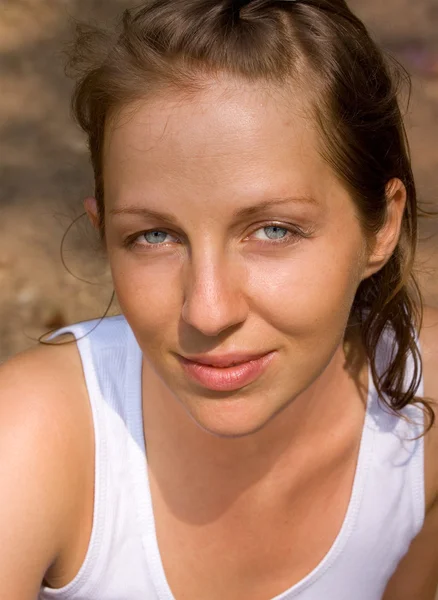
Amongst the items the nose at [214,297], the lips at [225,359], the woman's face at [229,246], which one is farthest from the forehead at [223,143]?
the lips at [225,359]

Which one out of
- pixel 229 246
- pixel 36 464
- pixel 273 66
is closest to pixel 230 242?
pixel 229 246

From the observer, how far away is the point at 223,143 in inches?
61.6

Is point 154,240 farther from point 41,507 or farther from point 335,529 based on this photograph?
point 335,529

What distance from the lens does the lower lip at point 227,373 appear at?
64.9 inches

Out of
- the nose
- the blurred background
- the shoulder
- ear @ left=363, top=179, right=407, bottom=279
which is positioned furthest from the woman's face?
the blurred background

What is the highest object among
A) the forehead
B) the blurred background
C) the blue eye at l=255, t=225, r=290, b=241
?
the forehead

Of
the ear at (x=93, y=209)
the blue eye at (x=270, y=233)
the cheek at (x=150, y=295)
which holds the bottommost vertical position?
the ear at (x=93, y=209)

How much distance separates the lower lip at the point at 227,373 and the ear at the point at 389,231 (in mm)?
305

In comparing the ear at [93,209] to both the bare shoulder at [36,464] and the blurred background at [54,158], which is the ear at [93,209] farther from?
the blurred background at [54,158]

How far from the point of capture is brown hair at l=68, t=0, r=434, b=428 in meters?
1.62

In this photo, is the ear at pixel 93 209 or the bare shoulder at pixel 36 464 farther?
the ear at pixel 93 209

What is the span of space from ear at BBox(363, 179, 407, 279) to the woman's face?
129mm

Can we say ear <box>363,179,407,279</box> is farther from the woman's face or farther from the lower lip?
the lower lip

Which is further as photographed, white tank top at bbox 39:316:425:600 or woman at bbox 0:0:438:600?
white tank top at bbox 39:316:425:600
